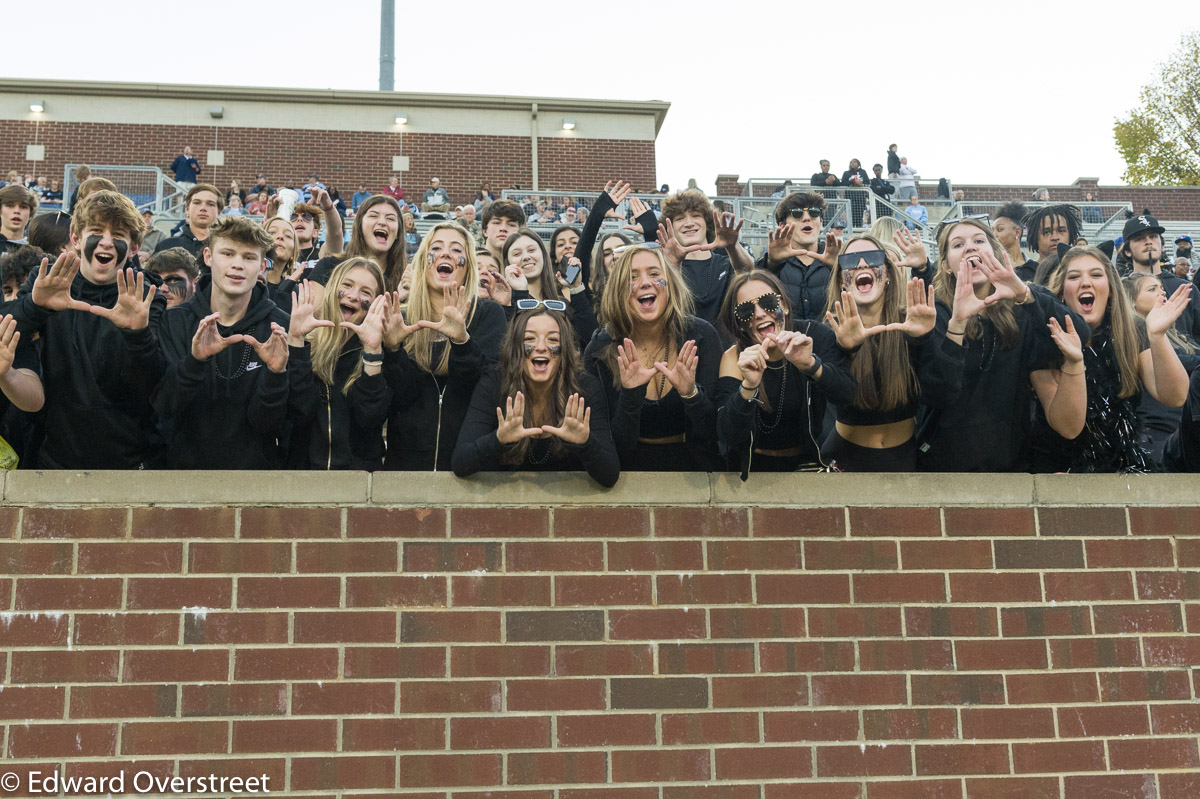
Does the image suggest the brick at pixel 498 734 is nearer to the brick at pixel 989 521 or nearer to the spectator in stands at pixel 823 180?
the brick at pixel 989 521

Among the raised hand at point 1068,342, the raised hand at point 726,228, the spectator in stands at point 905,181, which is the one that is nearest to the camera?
the raised hand at point 1068,342

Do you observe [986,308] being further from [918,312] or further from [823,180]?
[823,180]

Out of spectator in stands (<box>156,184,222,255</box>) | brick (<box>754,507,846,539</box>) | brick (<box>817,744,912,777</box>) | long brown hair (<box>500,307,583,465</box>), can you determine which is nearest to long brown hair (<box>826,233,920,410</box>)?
brick (<box>754,507,846,539</box>)

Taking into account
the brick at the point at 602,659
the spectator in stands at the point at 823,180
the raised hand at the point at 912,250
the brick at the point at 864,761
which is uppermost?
the spectator in stands at the point at 823,180

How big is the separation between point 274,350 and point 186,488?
0.66 m

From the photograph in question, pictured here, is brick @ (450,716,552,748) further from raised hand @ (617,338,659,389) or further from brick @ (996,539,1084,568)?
brick @ (996,539,1084,568)

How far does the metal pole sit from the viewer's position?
83.8 ft

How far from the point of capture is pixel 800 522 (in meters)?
4.60

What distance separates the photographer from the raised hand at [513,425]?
4.25 metres

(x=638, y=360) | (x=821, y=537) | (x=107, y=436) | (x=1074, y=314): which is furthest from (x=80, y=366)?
(x=1074, y=314)

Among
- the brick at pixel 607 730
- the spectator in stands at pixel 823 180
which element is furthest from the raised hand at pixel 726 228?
the spectator in stands at pixel 823 180

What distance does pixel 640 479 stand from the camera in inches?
179

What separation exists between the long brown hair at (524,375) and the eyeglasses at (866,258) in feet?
4.40

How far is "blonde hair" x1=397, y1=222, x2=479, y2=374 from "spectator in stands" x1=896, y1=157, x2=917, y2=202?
19690 mm
